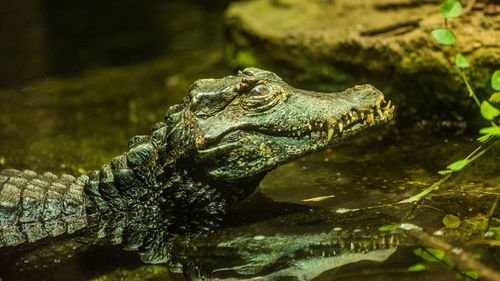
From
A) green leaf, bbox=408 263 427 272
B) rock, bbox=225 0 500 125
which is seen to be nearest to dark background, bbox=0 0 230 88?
rock, bbox=225 0 500 125

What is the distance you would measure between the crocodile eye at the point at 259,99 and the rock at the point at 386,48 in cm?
254

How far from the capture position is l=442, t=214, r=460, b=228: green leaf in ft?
10.6

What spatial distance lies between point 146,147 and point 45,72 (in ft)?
23.5

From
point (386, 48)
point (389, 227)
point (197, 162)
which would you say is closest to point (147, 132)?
point (197, 162)

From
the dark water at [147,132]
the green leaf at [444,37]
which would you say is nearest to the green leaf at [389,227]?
the dark water at [147,132]

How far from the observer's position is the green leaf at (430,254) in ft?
9.52

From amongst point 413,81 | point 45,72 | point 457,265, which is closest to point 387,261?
point 457,265

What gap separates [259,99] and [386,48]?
2.67m

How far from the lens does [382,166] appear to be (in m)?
4.55

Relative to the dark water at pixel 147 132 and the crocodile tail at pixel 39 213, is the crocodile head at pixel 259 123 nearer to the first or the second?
the dark water at pixel 147 132

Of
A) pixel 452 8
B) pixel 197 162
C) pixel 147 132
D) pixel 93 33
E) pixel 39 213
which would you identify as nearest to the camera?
pixel 197 162

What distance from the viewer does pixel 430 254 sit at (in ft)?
9.68

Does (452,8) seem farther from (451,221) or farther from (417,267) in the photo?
(417,267)

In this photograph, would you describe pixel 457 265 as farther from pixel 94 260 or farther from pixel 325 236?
pixel 94 260
